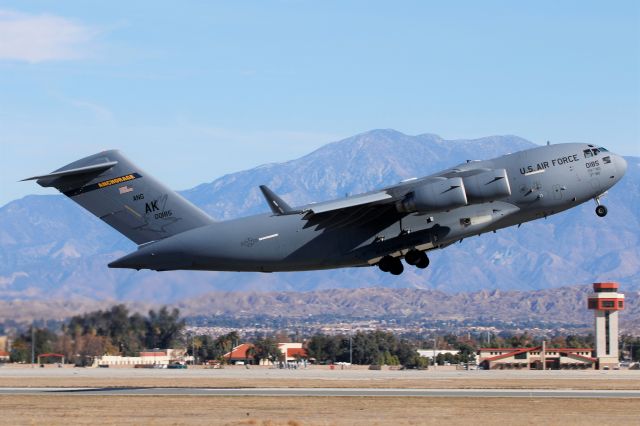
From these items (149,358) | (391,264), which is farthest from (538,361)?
(391,264)

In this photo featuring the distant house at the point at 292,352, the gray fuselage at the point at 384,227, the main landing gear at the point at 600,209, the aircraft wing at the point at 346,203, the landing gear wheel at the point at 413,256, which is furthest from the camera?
the distant house at the point at 292,352

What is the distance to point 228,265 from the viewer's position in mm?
43438

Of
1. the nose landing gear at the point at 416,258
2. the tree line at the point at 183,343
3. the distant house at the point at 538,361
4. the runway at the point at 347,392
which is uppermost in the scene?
the nose landing gear at the point at 416,258

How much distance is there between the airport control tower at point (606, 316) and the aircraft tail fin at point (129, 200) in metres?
66.4

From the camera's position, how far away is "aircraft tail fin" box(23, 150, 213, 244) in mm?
43375

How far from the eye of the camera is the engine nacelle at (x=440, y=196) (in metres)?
40.1

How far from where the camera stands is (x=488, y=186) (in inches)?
1587

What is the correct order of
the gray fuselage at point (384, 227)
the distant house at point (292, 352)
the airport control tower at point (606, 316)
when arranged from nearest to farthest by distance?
the gray fuselage at point (384, 227) < the distant house at point (292, 352) < the airport control tower at point (606, 316)

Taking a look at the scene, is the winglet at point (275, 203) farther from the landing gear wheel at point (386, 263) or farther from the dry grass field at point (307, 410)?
the dry grass field at point (307, 410)

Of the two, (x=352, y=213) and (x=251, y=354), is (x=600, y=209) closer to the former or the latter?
(x=352, y=213)

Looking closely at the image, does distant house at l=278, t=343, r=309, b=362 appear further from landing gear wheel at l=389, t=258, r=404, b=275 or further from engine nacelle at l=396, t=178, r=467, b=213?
engine nacelle at l=396, t=178, r=467, b=213

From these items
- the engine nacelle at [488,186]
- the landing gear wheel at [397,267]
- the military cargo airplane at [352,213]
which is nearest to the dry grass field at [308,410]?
the landing gear wheel at [397,267]

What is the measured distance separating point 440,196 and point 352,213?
3189 mm

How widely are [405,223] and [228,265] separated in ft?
20.8
